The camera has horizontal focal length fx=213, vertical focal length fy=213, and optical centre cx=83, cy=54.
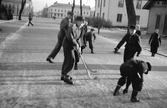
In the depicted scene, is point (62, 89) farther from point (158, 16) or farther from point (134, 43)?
point (158, 16)

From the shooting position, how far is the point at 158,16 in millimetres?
28625

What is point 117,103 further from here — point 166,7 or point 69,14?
point 166,7

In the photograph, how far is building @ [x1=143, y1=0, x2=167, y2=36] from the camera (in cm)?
2730

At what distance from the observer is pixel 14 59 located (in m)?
8.42

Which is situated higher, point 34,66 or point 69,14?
point 69,14

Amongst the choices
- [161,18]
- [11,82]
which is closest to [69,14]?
[11,82]

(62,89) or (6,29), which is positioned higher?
(6,29)

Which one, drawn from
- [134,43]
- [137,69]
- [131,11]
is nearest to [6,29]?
[131,11]

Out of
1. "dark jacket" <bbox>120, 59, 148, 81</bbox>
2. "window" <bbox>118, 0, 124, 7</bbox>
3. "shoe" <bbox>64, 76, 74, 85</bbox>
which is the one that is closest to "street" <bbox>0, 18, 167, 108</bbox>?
"shoe" <bbox>64, 76, 74, 85</bbox>

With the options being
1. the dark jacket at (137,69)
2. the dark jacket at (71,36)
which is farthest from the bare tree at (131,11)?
the dark jacket at (137,69)

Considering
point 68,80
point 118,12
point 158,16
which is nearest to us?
point 68,80

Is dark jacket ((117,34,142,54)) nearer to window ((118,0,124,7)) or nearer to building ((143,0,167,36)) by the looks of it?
building ((143,0,167,36))

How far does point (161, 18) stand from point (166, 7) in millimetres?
1493

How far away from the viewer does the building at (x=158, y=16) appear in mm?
27297
